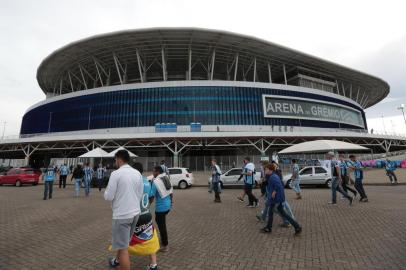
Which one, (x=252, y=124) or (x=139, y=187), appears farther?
(x=252, y=124)

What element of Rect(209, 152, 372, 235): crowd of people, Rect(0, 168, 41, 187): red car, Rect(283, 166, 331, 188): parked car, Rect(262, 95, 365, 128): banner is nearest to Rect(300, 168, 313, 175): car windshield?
Rect(283, 166, 331, 188): parked car

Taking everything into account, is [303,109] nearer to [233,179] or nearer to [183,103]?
[183,103]

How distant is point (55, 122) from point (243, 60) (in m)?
42.3

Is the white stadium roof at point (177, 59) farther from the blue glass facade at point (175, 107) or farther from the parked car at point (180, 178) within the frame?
the parked car at point (180, 178)

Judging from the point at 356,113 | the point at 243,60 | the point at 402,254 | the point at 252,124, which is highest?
the point at 243,60

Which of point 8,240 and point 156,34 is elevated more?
point 156,34

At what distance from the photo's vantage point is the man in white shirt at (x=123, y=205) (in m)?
3.40

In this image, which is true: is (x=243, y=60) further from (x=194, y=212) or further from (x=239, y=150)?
(x=194, y=212)

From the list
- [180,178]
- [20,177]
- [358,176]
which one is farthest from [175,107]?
[358,176]

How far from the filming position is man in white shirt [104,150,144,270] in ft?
11.1

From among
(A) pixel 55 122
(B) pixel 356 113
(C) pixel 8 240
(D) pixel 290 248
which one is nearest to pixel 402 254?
(D) pixel 290 248

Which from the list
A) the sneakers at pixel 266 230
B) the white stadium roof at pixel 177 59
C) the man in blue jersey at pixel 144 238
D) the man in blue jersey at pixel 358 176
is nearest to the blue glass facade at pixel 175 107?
the white stadium roof at pixel 177 59

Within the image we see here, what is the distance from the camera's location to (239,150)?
43781 millimetres

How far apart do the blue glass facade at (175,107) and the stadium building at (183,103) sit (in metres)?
0.19
